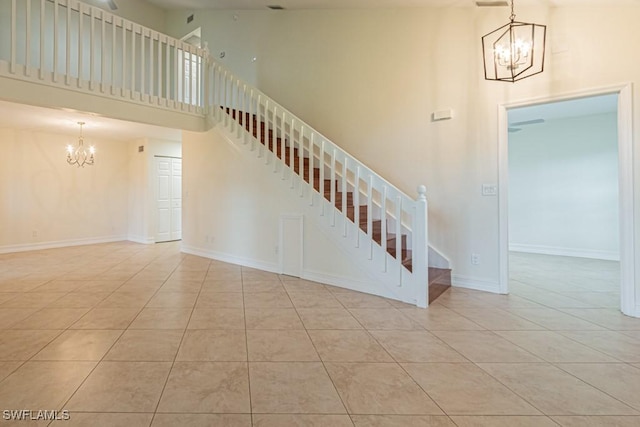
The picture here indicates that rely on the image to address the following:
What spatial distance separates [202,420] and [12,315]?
2.56 meters

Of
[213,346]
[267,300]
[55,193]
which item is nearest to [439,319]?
[267,300]

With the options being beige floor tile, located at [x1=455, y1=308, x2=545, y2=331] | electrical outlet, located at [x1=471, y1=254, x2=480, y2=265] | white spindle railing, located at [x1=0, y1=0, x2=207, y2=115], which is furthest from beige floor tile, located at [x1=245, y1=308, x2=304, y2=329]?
white spindle railing, located at [x1=0, y1=0, x2=207, y2=115]

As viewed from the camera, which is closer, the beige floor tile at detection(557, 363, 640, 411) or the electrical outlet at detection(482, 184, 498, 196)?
the beige floor tile at detection(557, 363, 640, 411)

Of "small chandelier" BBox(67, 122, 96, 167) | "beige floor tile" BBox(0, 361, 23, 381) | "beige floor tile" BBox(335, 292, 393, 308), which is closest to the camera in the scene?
"beige floor tile" BBox(0, 361, 23, 381)

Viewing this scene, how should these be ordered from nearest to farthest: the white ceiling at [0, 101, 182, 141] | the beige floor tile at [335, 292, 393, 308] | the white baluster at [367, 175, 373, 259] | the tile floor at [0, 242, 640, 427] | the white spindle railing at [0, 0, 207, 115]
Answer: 1. the tile floor at [0, 242, 640, 427]
2. the beige floor tile at [335, 292, 393, 308]
3. the white baluster at [367, 175, 373, 259]
4. the white spindle railing at [0, 0, 207, 115]
5. the white ceiling at [0, 101, 182, 141]

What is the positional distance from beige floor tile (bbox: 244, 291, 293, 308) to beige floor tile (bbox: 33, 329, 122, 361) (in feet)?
3.81

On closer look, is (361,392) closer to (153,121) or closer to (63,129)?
(153,121)

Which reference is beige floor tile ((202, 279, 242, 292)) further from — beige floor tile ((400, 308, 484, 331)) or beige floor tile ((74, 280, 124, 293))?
beige floor tile ((400, 308, 484, 331))

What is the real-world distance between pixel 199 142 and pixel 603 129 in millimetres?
7299

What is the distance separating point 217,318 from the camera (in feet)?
9.09

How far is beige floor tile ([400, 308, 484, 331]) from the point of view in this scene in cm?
260

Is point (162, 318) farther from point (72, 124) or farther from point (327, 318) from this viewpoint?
point (72, 124)

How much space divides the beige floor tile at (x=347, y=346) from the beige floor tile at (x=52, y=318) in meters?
2.11

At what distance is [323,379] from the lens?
1.85m
